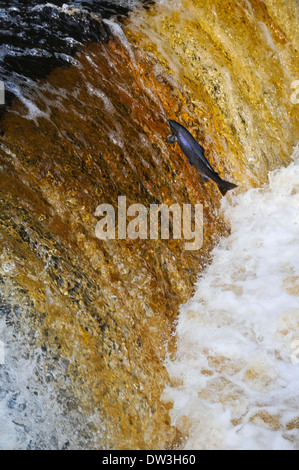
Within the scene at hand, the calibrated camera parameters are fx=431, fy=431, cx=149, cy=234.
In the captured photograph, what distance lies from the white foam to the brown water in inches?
4.7

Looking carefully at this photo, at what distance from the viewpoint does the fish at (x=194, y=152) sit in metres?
3.21

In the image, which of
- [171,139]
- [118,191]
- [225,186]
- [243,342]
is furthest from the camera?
[225,186]

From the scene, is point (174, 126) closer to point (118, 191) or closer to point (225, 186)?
point (225, 186)

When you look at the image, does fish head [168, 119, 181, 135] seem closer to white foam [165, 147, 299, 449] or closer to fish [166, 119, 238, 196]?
fish [166, 119, 238, 196]

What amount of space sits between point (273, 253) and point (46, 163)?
1.84 meters

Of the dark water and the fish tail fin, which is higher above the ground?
the dark water

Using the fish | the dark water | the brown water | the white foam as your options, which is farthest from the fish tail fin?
the dark water

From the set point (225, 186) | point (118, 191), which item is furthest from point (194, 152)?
point (118, 191)

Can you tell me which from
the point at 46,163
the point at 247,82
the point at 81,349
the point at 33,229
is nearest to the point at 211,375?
the point at 81,349

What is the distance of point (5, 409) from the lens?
1.86 m

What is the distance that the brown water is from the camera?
207cm

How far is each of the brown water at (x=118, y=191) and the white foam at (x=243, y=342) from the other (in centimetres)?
12

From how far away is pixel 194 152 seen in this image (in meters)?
3.24

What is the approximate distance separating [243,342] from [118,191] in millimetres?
1262
